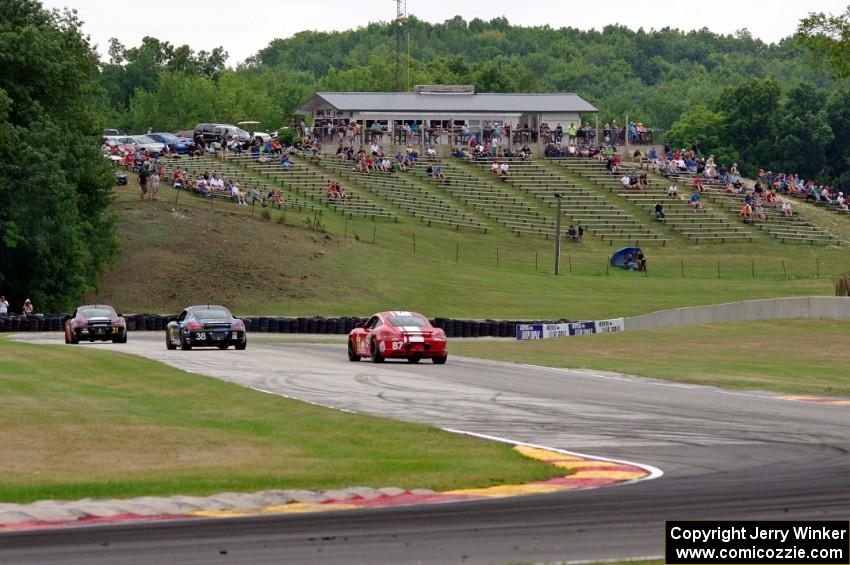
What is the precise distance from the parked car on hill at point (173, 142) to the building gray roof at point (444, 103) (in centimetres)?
1533

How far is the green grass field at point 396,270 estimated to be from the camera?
221 feet

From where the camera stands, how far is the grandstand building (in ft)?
359

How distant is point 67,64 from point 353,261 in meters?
17.4

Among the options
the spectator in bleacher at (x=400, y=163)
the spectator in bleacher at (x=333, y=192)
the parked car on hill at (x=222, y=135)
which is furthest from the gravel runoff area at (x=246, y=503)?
the parked car on hill at (x=222, y=135)

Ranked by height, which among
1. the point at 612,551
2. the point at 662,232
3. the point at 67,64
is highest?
the point at 67,64

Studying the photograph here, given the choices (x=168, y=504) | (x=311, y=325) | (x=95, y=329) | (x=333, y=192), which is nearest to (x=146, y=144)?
(x=333, y=192)

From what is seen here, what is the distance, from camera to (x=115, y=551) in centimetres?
1061

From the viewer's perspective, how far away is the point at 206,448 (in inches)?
656

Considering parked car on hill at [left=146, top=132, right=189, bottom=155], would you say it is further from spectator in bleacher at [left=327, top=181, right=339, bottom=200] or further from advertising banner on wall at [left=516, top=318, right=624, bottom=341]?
advertising banner on wall at [left=516, top=318, right=624, bottom=341]

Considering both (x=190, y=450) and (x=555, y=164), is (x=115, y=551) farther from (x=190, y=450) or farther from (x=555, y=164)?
(x=555, y=164)

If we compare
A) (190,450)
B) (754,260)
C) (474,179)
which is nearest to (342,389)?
(190,450)

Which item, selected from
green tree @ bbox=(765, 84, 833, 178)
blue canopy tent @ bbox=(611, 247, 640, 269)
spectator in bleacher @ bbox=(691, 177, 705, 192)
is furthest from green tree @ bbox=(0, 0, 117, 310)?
green tree @ bbox=(765, 84, 833, 178)

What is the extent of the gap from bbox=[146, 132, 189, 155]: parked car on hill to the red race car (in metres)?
61.1

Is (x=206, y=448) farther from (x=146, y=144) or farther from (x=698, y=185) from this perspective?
(x=146, y=144)
